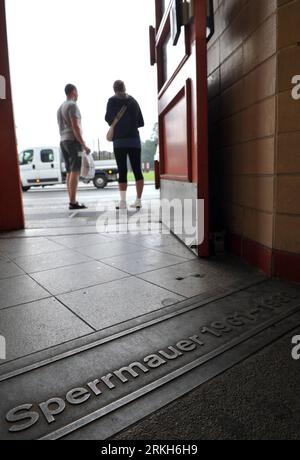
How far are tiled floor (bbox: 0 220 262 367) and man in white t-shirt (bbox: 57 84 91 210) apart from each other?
183 cm

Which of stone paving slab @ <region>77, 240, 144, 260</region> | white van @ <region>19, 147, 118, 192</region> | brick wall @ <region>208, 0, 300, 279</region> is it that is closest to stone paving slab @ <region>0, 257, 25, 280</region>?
→ stone paving slab @ <region>77, 240, 144, 260</region>

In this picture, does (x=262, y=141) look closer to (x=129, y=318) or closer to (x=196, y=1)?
(x=196, y=1)

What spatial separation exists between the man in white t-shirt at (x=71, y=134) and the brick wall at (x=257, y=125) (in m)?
2.36

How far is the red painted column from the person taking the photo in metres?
3.39

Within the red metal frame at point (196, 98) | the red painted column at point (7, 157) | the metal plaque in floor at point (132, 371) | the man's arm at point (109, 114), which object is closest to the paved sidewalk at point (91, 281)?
the metal plaque in floor at point (132, 371)

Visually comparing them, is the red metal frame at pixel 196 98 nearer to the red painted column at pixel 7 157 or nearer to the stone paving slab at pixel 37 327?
the stone paving slab at pixel 37 327

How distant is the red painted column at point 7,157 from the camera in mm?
3391

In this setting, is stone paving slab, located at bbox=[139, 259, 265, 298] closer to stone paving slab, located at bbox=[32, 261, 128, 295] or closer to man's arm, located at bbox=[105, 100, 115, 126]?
stone paving slab, located at bbox=[32, 261, 128, 295]

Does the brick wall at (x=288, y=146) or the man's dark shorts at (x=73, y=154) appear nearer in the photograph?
the brick wall at (x=288, y=146)

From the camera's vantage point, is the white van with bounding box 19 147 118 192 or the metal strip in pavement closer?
the metal strip in pavement

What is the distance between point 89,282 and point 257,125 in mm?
1401

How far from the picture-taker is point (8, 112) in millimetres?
3514

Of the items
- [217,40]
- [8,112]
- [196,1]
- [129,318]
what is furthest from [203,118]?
[8,112]

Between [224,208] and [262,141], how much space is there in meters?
0.81
